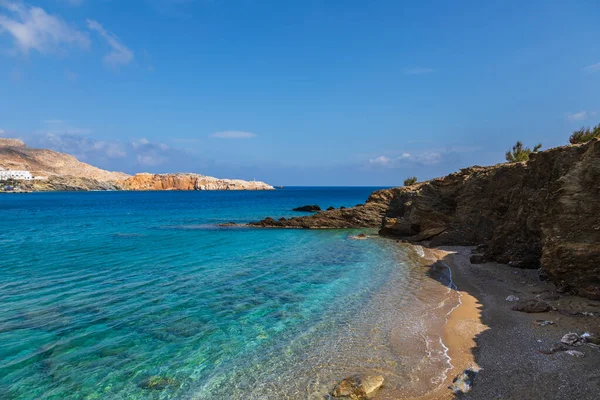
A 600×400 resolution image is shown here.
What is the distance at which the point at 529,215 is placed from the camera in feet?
59.3

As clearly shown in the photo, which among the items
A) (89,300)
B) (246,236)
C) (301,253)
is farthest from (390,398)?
(246,236)

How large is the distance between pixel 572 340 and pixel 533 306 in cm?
288

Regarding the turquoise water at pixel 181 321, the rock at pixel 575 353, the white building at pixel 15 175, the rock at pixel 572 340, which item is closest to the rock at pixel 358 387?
the turquoise water at pixel 181 321

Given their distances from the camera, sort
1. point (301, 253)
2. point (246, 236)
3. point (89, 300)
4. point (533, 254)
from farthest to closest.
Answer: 1. point (246, 236)
2. point (301, 253)
3. point (533, 254)
4. point (89, 300)

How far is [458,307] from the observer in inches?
523

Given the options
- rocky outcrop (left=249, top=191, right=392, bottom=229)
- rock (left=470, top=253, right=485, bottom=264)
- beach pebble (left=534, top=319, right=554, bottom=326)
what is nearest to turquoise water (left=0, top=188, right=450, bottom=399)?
rock (left=470, top=253, right=485, bottom=264)

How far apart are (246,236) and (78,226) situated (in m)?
23.1

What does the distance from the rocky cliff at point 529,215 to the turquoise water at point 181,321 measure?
625 centimetres

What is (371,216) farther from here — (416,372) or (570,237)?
(416,372)

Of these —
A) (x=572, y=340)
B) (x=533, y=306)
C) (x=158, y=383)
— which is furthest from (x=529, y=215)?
(x=158, y=383)

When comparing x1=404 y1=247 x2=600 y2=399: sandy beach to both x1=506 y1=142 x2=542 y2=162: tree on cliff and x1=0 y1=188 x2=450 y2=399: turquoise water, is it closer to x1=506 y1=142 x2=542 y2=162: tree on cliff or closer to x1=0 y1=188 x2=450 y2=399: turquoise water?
x1=0 y1=188 x2=450 y2=399: turquoise water

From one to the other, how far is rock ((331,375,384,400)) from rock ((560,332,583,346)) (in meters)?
5.28

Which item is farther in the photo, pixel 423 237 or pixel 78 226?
pixel 78 226

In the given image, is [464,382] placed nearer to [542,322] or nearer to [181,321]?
[542,322]
